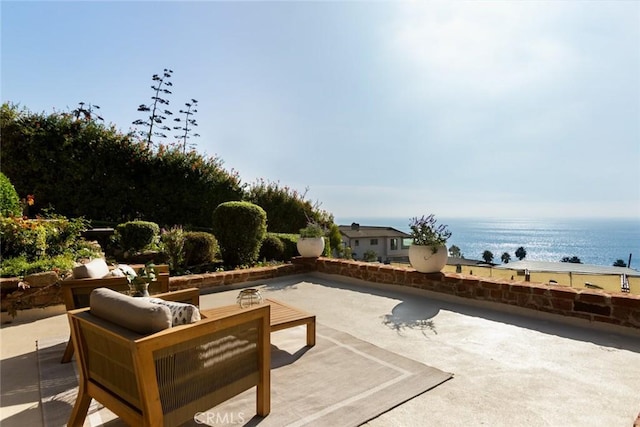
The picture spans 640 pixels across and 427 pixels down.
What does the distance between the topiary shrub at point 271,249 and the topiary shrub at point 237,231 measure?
803 mm

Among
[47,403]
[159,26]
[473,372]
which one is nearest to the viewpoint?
[47,403]

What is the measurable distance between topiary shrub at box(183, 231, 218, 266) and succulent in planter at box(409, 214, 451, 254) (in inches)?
157

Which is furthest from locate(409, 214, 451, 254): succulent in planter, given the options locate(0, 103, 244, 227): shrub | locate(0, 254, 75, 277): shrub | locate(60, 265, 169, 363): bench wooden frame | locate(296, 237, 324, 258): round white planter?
locate(0, 103, 244, 227): shrub

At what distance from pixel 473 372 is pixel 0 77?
8.95 meters

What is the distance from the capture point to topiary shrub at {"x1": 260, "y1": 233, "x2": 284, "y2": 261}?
7.69 m

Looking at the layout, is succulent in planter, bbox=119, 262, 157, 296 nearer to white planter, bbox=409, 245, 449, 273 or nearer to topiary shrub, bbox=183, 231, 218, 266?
white planter, bbox=409, 245, 449, 273

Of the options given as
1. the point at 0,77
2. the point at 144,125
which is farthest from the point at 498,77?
the point at 144,125

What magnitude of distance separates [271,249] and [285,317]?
4.83m

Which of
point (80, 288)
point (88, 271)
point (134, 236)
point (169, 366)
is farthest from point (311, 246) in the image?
point (169, 366)

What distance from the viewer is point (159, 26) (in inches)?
233

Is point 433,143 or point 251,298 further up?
point 433,143

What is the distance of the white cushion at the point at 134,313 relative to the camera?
159 centimetres

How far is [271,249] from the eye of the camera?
7.71 meters

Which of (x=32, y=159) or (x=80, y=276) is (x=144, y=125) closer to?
(x=32, y=159)
